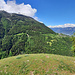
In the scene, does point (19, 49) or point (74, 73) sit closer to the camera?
point (74, 73)

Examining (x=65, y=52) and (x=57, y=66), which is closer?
(x=57, y=66)

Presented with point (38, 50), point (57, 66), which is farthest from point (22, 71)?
point (38, 50)

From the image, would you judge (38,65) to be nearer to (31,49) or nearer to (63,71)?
(63,71)

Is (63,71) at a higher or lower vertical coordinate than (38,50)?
higher

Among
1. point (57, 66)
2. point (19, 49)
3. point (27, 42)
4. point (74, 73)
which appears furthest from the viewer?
Result: point (27, 42)

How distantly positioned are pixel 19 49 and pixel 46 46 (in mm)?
76393

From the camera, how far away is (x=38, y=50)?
159m

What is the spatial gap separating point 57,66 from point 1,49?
A: 18973 cm

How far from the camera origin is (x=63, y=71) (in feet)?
60.5

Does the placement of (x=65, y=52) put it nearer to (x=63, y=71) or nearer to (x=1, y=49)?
(x=63, y=71)

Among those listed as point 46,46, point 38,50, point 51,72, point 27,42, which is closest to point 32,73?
point 51,72

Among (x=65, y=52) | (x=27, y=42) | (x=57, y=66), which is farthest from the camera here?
(x=27, y=42)

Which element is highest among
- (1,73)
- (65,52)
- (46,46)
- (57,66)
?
(57,66)

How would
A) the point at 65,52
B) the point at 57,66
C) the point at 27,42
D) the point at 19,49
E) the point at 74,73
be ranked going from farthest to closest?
the point at 27,42, the point at 19,49, the point at 65,52, the point at 57,66, the point at 74,73
